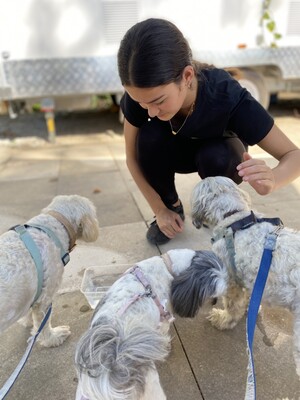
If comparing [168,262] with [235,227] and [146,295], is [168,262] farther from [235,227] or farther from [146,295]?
[235,227]

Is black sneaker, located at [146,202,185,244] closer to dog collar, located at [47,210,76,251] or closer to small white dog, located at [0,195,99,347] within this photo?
small white dog, located at [0,195,99,347]

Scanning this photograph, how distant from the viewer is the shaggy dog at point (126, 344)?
1.33 metres

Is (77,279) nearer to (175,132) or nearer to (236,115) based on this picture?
(175,132)

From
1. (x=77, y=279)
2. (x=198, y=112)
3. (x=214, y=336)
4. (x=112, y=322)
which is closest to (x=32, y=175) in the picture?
(x=77, y=279)

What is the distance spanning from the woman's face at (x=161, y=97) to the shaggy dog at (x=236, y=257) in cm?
55

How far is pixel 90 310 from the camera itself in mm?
2557

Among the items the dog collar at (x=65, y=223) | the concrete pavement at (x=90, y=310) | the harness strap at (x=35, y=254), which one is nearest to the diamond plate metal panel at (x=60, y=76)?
the concrete pavement at (x=90, y=310)

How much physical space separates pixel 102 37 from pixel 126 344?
5305 millimetres

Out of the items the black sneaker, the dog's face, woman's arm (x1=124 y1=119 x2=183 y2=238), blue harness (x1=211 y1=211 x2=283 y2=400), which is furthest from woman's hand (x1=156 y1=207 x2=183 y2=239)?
blue harness (x1=211 y1=211 x2=283 y2=400)

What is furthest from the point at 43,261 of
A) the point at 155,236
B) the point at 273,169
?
the point at 273,169

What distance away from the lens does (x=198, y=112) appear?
7.87 feet

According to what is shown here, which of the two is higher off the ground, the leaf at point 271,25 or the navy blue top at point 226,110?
the navy blue top at point 226,110

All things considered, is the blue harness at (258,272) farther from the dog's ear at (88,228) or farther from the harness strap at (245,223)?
the dog's ear at (88,228)

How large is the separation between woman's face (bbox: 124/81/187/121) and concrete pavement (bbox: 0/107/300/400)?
1.35 m
